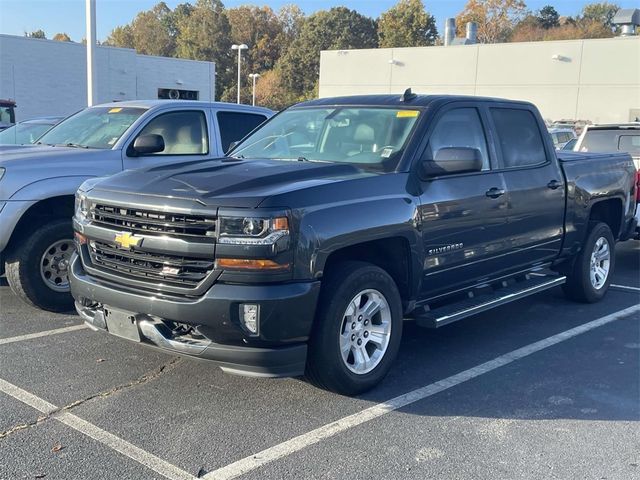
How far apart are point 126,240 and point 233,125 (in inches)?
153

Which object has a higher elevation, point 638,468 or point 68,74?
point 68,74

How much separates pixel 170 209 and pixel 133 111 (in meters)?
3.55

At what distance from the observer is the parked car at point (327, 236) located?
12.9 feet

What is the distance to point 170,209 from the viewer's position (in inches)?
160

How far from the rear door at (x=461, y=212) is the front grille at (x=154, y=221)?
1.60 meters

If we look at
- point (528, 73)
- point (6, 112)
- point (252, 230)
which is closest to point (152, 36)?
point (528, 73)

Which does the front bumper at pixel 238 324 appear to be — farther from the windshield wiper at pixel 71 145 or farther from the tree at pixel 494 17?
the tree at pixel 494 17

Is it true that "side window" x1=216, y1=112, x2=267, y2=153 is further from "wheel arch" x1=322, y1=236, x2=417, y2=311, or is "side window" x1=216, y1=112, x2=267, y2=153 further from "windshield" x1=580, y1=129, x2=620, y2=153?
"windshield" x1=580, y1=129, x2=620, y2=153

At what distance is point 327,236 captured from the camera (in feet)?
13.5

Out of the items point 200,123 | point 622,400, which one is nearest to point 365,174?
point 622,400

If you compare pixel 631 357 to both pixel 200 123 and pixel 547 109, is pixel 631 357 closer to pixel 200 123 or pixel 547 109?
pixel 200 123

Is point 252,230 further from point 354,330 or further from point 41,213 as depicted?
point 41,213

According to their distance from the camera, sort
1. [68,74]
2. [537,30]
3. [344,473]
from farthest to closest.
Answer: [537,30] < [68,74] < [344,473]

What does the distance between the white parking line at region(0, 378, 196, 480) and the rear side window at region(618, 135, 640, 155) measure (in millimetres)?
8991
